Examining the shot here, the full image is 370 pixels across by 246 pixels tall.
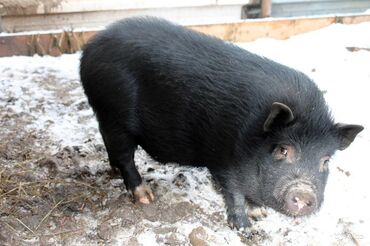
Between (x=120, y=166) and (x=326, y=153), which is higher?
(x=326, y=153)

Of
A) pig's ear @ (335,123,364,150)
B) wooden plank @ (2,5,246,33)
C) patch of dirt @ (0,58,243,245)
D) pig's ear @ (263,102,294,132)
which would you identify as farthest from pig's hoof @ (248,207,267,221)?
wooden plank @ (2,5,246,33)

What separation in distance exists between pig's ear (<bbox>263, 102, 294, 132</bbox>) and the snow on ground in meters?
0.94

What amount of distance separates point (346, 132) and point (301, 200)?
58 cm

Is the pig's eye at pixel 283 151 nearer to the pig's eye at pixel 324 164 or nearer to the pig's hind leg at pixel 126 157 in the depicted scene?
the pig's eye at pixel 324 164

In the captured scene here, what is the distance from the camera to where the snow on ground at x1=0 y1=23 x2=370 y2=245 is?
343 centimetres

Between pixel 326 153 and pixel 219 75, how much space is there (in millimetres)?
785

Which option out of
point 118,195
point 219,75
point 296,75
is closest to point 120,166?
point 118,195

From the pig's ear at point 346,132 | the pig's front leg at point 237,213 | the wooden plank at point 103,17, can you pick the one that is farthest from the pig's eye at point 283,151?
the wooden plank at point 103,17

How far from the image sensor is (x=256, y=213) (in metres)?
3.71

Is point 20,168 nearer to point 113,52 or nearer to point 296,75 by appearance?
point 113,52

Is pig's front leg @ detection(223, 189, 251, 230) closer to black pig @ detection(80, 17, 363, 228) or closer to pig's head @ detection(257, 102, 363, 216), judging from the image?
black pig @ detection(80, 17, 363, 228)

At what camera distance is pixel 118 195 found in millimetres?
3777

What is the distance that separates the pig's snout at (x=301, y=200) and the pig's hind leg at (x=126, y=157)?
119 centimetres

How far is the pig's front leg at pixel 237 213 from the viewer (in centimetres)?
348
